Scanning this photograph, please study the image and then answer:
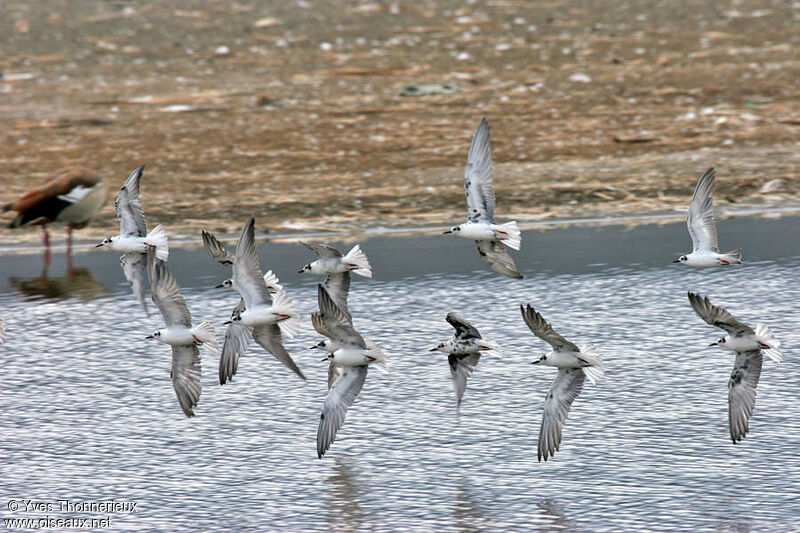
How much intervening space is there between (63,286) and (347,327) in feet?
16.1

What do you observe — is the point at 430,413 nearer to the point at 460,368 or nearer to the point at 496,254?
the point at 460,368

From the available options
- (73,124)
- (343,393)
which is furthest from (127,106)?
(343,393)

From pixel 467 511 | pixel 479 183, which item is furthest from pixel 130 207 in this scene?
pixel 467 511

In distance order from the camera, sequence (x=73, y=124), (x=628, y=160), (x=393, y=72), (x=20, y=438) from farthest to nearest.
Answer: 1. (x=393, y=72)
2. (x=73, y=124)
3. (x=628, y=160)
4. (x=20, y=438)

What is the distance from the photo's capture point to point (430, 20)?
22.9 m

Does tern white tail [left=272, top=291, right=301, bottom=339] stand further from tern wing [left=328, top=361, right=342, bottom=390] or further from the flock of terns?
tern wing [left=328, top=361, right=342, bottom=390]

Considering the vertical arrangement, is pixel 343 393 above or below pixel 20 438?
above

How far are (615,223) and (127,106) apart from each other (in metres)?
8.03

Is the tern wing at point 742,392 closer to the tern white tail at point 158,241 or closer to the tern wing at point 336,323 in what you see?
the tern wing at point 336,323

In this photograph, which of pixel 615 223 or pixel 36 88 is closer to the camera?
pixel 615 223

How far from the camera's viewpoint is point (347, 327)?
720 cm

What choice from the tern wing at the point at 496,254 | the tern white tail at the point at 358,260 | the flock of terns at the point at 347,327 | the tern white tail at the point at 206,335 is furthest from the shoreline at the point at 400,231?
the tern white tail at the point at 206,335

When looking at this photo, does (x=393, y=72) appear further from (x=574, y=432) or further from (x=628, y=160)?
(x=574, y=432)

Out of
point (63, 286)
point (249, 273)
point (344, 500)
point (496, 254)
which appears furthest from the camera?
point (63, 286)
